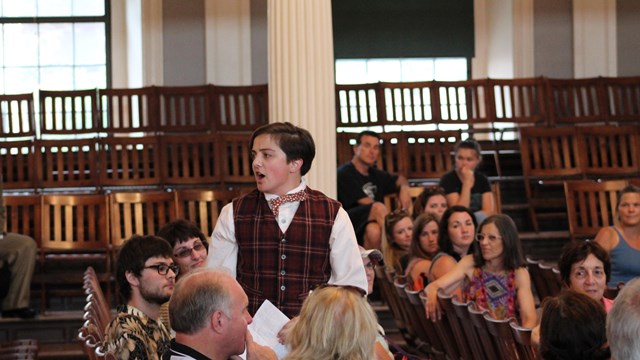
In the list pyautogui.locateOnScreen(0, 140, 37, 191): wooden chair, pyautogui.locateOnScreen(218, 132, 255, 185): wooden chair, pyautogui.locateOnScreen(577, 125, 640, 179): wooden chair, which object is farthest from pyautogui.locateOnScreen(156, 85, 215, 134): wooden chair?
pyautogui.locateOnScreen(577, 125, 640, 179): wooden chair

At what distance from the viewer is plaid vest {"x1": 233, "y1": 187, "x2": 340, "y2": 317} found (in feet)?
12.0

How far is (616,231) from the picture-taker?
654cm

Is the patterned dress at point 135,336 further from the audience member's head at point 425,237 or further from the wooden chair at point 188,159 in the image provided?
the wooden chair at point 188,159

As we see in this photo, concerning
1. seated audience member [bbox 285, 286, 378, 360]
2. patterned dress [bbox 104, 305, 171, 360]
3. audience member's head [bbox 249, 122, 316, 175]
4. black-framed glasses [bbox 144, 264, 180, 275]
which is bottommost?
patterned dress [bbox 104, 305, 171, 360]

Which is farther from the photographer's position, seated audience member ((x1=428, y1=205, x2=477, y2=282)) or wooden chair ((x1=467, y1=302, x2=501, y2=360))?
seated audience member ((x1=428, y1=205, x2=477, y2=282))

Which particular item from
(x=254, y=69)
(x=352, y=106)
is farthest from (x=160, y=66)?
(x=352, y=106)

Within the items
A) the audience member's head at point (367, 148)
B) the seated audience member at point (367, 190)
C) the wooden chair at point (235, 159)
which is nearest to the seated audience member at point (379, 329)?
the seated audience member at point (367, 190)

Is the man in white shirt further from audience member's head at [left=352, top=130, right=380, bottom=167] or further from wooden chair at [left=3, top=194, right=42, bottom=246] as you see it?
wooden chair at [left=3, top=194, right=42, bottom=246]

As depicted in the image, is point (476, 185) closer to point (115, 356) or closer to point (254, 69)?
point (254, 69)

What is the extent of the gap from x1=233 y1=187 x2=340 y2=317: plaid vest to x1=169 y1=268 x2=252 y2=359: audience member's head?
0.83 meters

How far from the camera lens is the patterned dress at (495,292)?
532 centimetres

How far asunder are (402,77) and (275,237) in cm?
936

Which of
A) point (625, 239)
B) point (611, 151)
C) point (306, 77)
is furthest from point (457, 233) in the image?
point (611, 151)

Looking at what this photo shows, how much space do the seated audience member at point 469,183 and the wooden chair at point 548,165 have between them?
127cm
